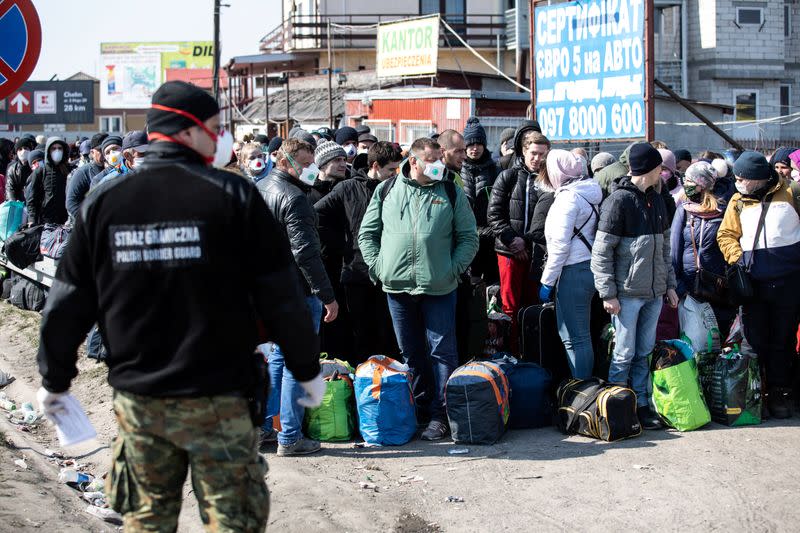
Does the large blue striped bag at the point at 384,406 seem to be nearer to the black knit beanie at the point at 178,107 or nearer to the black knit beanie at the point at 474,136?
the black knit beanie at the point at 474,136

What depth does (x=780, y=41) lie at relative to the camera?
121 feet

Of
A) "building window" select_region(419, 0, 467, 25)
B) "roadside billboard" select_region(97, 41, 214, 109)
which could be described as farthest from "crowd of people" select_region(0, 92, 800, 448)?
"roadside billboard" select_region(97, 41, 214, 109)

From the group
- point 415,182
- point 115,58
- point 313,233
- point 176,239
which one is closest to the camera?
point 176,239

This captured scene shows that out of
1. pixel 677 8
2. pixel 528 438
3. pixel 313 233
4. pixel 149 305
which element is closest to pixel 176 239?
pixel 149 305

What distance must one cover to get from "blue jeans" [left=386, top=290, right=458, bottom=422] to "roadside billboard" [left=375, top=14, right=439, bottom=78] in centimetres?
2380

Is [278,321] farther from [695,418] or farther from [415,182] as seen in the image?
[695,418]

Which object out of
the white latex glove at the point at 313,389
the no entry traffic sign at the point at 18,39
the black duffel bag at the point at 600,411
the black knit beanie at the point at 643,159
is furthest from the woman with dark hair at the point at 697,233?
the no entry traffic sign at the point at 18,39

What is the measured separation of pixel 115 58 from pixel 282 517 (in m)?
93.1

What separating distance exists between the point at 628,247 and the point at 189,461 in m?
4.40

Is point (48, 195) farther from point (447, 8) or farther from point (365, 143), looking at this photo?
point (447, 8)

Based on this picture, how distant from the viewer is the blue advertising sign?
36.6 ft

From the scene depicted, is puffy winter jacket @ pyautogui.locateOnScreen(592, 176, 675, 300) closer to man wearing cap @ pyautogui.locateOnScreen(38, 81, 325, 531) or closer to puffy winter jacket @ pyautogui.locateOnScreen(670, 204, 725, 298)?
puffy winter jacket @ pyautogui.locateOnScreen(670, 204, 725, 298)

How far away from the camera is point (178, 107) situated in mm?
3967

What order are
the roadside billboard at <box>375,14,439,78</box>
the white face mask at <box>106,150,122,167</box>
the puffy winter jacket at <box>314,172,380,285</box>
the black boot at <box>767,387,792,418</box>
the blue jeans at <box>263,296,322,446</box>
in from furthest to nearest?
the roadside billboard at <box>375,14,439,78</box>, the white face mask at <box>106,150,122,167</box>, the puffy winter jacket at <box>314,172,380,285</box>, the black boot at <box>767,387,792,418</box>, the blue jeans at <box>263,296,322,446</box>
